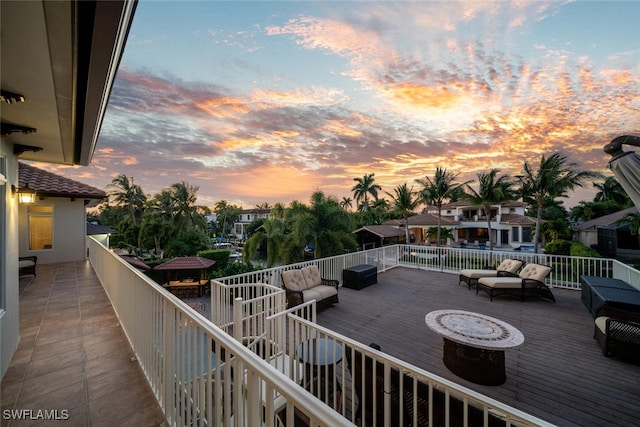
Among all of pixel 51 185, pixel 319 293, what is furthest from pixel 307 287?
pixel 51 185

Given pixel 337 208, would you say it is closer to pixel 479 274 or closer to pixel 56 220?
pixel 479 274

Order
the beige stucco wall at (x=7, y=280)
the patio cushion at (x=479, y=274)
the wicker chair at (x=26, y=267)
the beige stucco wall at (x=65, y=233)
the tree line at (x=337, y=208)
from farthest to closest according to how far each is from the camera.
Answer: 1. the tree line at (x=337, y=208)
2. the beige stucco wall at (x=65, y=233)
3. the patio cushion at (x=479, y=274)
4. the wicker chair at (x=26, y=267)
5. the beige stucco wall at (x=7, y=280)

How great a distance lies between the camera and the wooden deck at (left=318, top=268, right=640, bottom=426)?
2.86 meters

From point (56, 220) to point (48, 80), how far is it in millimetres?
10099

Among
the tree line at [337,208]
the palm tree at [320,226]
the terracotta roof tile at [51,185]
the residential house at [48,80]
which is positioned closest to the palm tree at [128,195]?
the tree line at [337,208]

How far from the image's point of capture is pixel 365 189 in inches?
1423

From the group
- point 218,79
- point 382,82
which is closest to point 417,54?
point 382,82

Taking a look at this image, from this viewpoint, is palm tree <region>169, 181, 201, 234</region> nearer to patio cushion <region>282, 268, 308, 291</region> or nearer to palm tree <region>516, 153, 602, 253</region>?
patio cushion <region>282, 268, 308, 291</region>

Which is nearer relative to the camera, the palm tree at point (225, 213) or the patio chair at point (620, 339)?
the patio chair at point (620, 339)

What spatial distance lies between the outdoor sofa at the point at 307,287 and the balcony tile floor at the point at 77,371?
3.03 metres

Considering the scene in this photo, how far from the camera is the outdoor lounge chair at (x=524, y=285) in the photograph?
20.2 ft

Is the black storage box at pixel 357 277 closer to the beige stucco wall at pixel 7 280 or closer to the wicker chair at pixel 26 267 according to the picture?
the beige stucco wall at pixel 7 280

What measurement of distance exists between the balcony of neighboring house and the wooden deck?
0.9 inches

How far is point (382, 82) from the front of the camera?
745 cm
